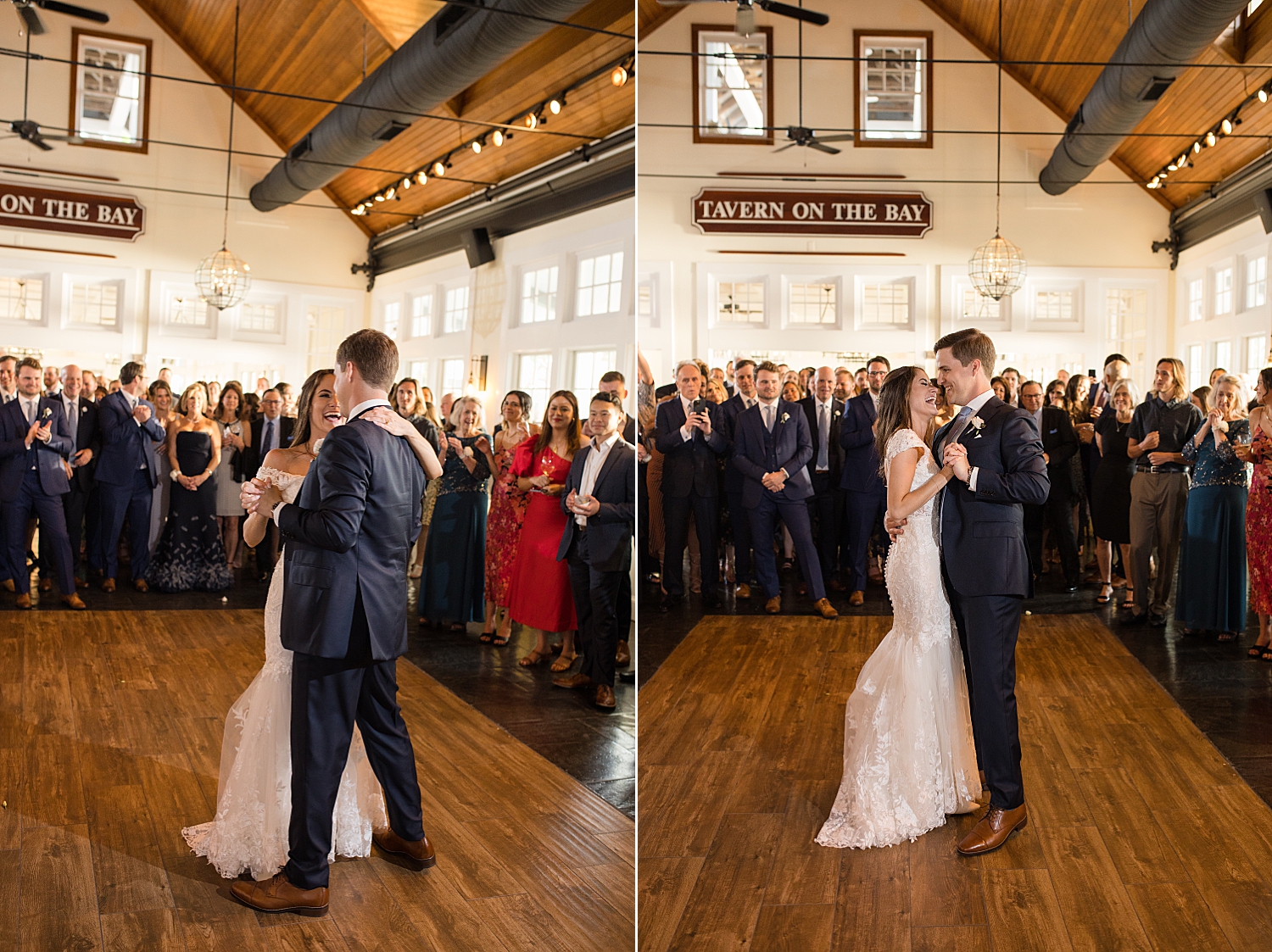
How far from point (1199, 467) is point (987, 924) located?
1677 millimetres

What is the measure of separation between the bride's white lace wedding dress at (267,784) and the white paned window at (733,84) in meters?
1.65

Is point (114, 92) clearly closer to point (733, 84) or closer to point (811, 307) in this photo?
point (733, 84)

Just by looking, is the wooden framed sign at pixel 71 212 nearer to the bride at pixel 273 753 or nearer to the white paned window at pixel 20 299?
the white paned window at pixel 20 299

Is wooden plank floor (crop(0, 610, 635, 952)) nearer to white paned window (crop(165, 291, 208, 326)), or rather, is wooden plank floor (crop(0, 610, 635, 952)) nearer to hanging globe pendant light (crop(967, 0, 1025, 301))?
white paned window (crop(165, 291, 208, 326))

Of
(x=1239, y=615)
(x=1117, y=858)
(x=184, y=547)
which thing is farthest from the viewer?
(x=1239, y=615)

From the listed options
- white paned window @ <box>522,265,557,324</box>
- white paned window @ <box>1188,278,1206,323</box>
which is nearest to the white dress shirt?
white paned window @ <box>522,265,557,324</box>

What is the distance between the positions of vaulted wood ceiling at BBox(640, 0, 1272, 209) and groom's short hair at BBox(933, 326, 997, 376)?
0.68 m

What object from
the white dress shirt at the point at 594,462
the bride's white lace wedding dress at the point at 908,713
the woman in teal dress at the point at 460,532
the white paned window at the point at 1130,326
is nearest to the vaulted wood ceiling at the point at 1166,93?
the white paned window at the point at 1130,326

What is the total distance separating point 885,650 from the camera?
8.87ft

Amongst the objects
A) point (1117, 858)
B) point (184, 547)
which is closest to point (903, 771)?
point (1117, 858)

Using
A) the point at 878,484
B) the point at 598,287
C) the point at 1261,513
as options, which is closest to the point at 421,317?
the point at 598,287

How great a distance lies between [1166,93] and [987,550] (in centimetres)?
151

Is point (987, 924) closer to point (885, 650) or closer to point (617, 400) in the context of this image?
point (885, 650)

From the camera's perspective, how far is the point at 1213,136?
2713 mm
